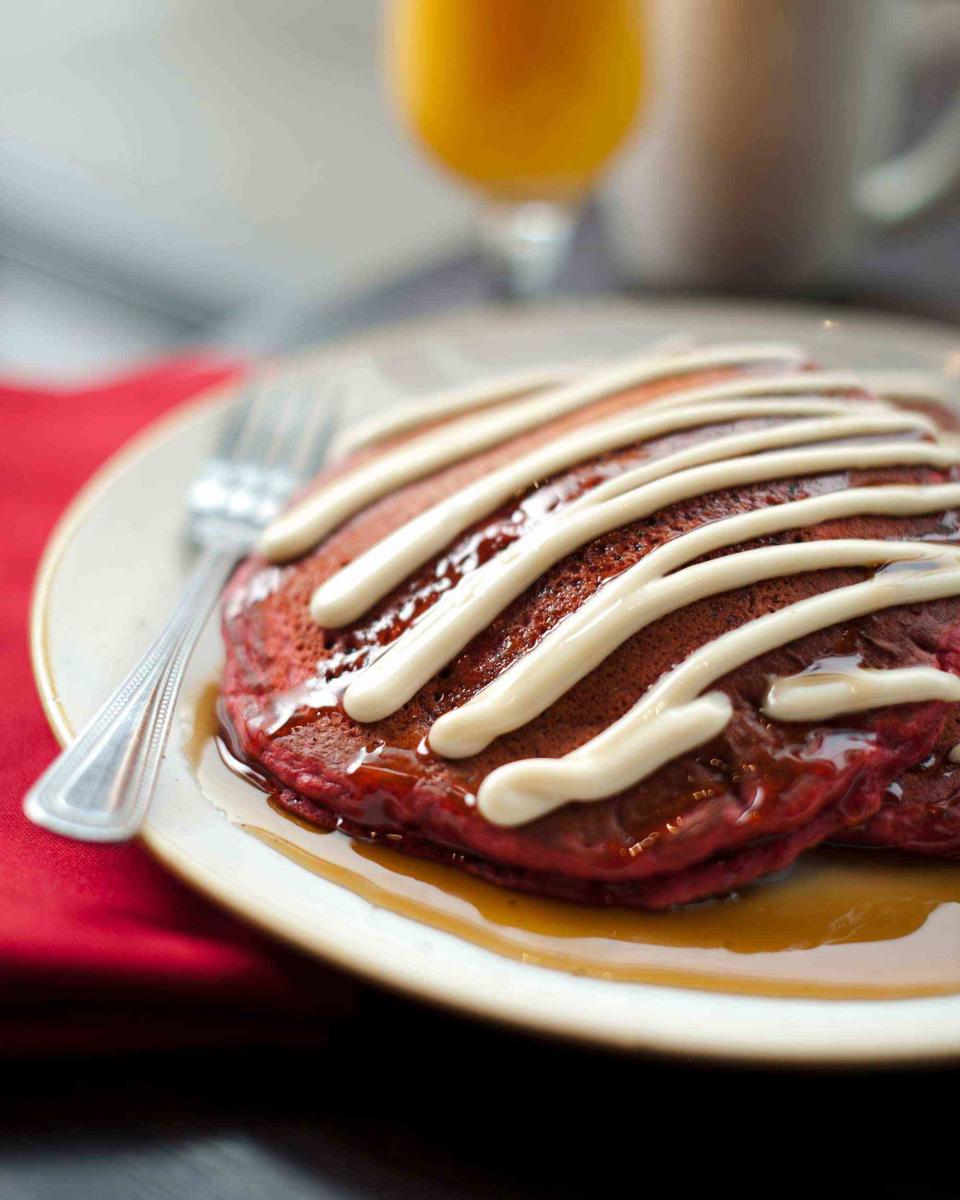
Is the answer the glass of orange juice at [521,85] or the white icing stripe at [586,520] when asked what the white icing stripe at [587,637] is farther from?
the glass of orange juice at [521,85]

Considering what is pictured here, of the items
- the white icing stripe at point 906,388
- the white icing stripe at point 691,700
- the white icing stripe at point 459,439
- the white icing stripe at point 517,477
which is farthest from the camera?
the white icing stripe at point 906,388

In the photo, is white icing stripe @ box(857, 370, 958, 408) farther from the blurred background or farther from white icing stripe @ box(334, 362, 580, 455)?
the blurred background

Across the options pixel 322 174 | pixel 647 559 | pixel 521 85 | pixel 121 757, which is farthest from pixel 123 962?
pixel 322 174

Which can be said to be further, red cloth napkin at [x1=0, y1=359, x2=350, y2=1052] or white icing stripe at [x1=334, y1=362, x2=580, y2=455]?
white icing stripe at [x1=334, y1=362, x2=580, y2=455]

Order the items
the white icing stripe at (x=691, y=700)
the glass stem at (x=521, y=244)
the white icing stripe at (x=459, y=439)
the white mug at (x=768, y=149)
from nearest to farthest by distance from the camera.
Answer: the white icing stripe at (x=691, y=700)
the white icing stripe at (x=459, y=439)
the white mug at (x=768, y=149)
the glass stem at (x=521, y=244)

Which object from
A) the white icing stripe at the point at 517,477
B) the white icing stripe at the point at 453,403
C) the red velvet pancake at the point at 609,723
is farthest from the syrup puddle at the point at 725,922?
the white icing stripe at the point at 453,403

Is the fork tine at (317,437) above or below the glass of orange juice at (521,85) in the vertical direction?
below

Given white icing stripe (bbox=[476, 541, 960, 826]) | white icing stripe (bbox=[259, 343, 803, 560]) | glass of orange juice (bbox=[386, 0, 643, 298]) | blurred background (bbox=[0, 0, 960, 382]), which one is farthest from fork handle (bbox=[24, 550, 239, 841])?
glass of orange juice (bbox=[386, 0, 643, 298])
